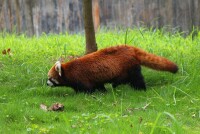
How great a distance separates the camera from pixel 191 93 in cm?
580

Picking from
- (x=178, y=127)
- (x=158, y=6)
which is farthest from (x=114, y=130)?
(x=158, y=6)

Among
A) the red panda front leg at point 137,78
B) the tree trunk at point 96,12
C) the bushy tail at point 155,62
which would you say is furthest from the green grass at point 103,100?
the tree trunk at point 96,12

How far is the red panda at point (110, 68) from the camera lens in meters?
5.98

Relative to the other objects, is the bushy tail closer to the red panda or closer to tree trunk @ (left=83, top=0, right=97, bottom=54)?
the red panda

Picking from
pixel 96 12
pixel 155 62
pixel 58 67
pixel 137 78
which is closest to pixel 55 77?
pixel 58 67

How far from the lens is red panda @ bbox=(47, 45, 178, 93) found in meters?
5.98

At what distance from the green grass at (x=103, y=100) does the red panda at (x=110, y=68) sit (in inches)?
5.8

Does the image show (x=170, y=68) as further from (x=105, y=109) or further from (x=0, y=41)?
(x=0, y=41)

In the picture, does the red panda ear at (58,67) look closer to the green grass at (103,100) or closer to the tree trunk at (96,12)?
the green grass at (103,100)

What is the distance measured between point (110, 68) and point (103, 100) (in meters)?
0.54

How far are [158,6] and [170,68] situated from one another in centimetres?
526

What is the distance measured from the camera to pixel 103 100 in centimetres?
564

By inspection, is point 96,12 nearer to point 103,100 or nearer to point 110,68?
point 110,68

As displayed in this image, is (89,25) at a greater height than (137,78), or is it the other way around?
(89,25)
